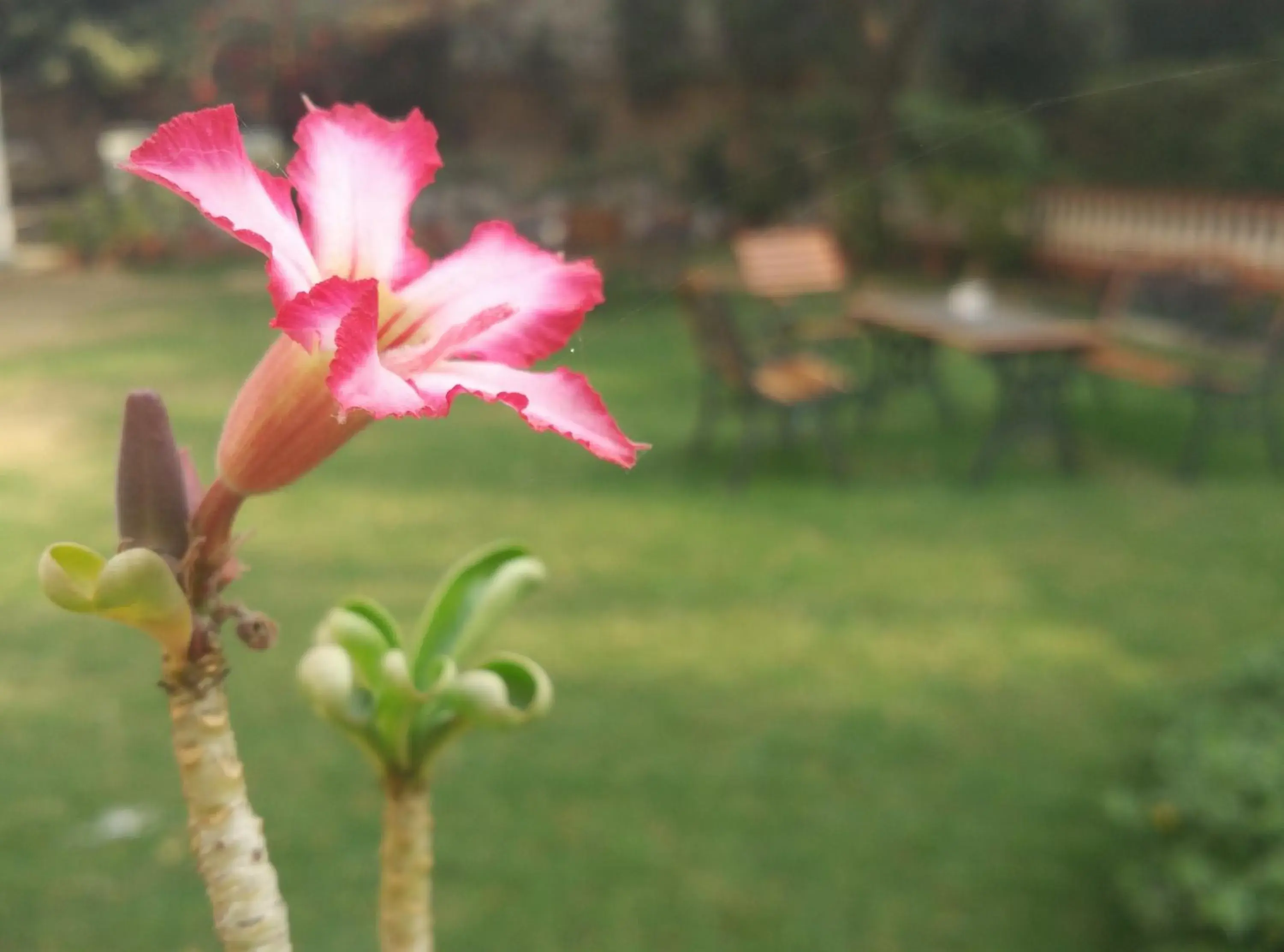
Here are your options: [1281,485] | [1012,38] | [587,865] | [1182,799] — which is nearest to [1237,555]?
[1281,485]

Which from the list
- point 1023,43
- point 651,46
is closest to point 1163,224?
point 1023,43

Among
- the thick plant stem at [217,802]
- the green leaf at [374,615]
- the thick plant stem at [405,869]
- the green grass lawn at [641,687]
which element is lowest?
the green grass lawn at [641,687]

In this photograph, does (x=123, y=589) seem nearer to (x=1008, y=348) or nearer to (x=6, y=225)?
(x=6, y=225)

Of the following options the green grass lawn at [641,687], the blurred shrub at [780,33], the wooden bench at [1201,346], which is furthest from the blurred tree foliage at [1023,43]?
the wooden bench at [1201,346]

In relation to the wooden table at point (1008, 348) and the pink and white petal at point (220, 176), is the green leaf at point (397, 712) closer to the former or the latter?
the pink and white petal at point (220, 176)

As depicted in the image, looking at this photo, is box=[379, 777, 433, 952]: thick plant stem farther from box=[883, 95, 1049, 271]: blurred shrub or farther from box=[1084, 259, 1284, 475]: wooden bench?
box=[1084, 259, 1284, 475]: wooden bench

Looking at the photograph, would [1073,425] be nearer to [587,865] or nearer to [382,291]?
[587,865]
